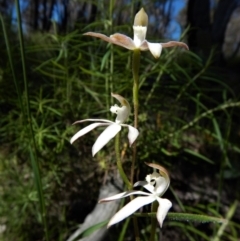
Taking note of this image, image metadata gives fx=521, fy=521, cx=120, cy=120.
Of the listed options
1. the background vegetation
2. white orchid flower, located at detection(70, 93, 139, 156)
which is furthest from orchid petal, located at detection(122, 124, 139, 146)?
the background vegetation

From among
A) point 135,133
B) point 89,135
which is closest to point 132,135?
point 135,133

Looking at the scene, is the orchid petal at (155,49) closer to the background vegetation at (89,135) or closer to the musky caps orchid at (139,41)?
the musky caps orchid at (139,41)

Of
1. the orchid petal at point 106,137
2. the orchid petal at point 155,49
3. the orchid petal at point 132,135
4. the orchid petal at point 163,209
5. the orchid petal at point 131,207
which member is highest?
the orchid petal at point 155,49

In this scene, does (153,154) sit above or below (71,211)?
above

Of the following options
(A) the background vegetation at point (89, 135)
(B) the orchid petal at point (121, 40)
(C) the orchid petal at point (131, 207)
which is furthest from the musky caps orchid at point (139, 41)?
(A) the background vegetation at point (89, 135)

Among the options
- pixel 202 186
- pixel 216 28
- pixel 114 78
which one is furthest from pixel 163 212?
pixel 216 28

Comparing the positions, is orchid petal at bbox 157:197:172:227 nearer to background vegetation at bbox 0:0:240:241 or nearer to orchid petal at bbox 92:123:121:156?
orchid petal at bbox 92:123:121:156

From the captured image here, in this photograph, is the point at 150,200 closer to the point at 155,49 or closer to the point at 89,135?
the point at 155,49

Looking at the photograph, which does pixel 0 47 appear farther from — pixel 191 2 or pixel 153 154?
pixel 191 2
